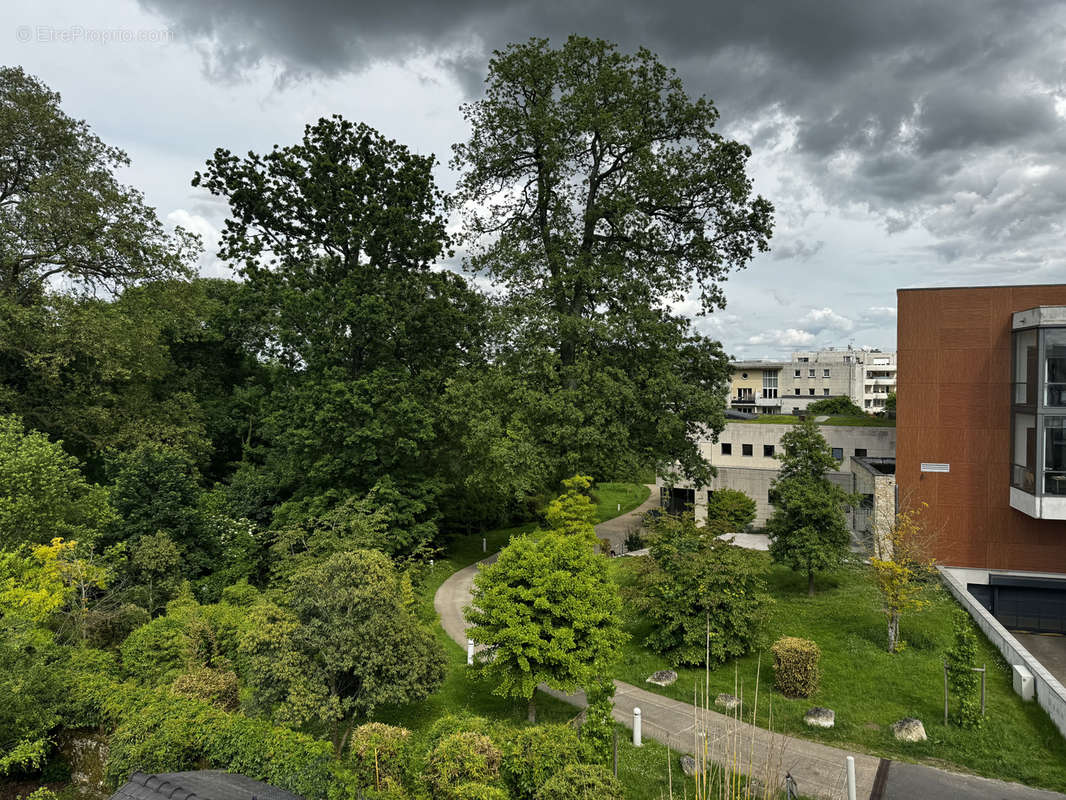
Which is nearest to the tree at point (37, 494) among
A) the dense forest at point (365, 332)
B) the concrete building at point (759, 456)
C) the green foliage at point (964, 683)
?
the dense forest at point (365, 332)

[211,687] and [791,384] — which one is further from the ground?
[791,384]

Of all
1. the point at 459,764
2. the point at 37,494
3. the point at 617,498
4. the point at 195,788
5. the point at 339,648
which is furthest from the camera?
the point at 617,498

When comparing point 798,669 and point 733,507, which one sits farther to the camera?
point 733,507

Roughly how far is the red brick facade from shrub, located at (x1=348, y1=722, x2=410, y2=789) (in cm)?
1989

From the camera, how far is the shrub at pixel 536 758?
900 cm

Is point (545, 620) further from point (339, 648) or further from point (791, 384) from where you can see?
point (791, 384)

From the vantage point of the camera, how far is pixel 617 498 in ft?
151

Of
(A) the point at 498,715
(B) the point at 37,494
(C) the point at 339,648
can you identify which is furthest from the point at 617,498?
(C) the point at 339,648

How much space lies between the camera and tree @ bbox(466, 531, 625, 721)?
459 inches

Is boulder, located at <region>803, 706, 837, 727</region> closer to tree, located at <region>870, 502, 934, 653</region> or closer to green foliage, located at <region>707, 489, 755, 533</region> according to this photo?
tree, located at <region>870, 502, 934, 653</region>

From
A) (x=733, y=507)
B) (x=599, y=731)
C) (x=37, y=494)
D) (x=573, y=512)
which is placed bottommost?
(x=599, y=731)

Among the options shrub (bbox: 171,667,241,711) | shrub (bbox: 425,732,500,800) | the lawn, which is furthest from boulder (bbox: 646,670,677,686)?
shrub (bbox: 171,667,241,711)

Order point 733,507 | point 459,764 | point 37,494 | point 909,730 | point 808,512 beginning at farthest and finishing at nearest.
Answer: point 733,507 → point 808,512 → point 37,494 → point 909,730 → point 459,764

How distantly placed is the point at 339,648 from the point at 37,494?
1225 centimetres
